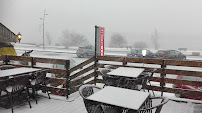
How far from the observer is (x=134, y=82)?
3898mm

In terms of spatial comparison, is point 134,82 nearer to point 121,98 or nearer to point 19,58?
point 121,98

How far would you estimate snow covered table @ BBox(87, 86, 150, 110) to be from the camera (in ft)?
6.81

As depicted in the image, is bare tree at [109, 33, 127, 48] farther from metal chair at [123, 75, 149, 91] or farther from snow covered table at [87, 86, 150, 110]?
snow covered table at [87, 86, 150, 110]

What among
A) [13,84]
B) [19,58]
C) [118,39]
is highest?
[118,39]

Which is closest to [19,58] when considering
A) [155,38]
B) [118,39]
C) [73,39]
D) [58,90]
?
[58,90]

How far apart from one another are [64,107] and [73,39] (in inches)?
1750

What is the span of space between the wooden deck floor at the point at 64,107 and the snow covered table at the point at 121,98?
72.6 inches

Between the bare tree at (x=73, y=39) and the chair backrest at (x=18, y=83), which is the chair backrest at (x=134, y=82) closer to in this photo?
the chair backrest at (x=18, y=83)

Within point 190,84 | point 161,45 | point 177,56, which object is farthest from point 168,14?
point 190,84

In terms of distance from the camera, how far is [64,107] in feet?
14.0

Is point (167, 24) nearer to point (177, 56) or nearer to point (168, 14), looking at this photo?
point (168, 14)

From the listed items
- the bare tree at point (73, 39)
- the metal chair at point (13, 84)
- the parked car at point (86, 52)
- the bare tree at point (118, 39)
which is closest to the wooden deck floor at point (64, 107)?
the metal chair at point (13, 84)

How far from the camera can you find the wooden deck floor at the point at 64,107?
13.1 feet

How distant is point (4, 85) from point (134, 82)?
3090mm
